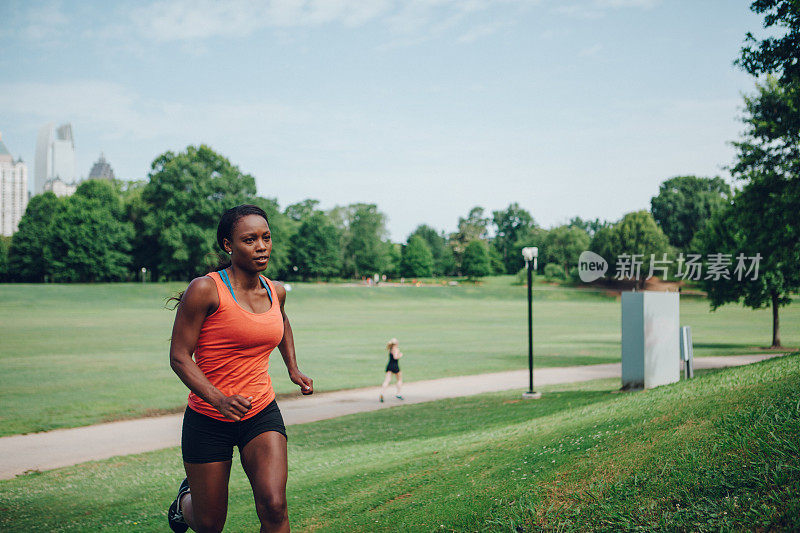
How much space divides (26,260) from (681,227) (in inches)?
3641

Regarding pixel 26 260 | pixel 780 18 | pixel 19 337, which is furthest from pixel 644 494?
pixel 26 260

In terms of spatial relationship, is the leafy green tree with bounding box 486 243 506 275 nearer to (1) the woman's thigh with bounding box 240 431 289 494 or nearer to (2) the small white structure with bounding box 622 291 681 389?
(2) the small white structure with bounding box 622 291 681 389

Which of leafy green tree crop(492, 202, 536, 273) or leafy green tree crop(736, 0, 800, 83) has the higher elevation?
leafy green tree crop(492, 202, 536, 273)

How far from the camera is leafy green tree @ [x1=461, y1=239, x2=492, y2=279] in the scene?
12162cm

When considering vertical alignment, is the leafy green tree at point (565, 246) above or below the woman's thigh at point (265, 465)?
above

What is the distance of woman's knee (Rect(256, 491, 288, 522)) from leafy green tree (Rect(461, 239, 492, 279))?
118717 millimetres

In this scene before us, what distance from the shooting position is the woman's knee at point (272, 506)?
360 cm

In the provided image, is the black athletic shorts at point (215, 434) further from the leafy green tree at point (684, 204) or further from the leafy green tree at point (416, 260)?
the leafy green tree at point (416, 260)

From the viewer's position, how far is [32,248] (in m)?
80.1

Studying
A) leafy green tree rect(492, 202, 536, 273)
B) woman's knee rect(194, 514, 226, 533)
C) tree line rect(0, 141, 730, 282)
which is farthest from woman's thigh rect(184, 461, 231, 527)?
leafy green tree rect(492, 202, 536, 273)

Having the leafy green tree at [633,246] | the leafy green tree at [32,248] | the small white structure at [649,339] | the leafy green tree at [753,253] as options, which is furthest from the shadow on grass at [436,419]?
the leafy green tree at [32,248]
